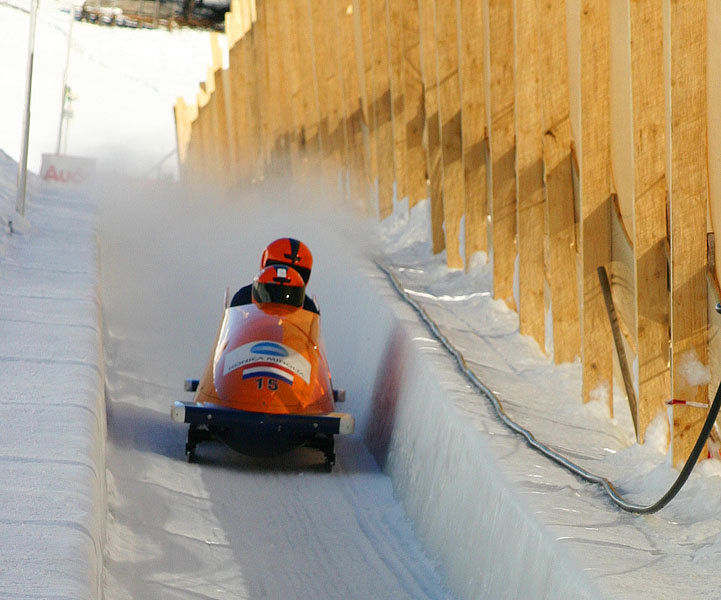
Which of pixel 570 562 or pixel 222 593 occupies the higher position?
pixel 570 562

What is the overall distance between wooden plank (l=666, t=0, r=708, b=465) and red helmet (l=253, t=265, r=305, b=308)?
2715mm

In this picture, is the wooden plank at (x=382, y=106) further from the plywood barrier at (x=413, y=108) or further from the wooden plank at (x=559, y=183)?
the wooden plank at (x=559, y=183)

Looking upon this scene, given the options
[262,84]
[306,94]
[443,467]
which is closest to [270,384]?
[443,467]

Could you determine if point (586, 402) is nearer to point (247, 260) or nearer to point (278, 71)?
point (247, 260)

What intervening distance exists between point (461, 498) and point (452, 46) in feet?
15.6

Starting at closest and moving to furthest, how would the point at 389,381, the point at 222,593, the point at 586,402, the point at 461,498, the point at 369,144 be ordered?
the point at 222,593 → the point at 461,498 → the point at 586,402 → the point at 389,381 → the point at 369,144

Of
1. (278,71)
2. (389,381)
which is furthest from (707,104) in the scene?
(278,71)

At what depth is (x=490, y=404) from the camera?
15.5 feet

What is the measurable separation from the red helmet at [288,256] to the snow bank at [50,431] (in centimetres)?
110

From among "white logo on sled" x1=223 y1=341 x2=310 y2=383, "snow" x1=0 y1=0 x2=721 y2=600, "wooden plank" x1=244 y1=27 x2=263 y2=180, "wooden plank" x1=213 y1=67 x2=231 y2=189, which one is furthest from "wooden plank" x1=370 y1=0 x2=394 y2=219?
"wooden plank" x1=213 y1=67 x2=231 y2=189

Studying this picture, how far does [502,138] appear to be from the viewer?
685 cm

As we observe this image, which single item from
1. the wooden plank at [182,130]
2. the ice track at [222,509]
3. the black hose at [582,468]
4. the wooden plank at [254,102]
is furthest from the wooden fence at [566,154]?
the wooden plank at [182,130]

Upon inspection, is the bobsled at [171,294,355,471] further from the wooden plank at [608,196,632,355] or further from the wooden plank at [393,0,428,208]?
the wooden plank at [393,0,428,208]

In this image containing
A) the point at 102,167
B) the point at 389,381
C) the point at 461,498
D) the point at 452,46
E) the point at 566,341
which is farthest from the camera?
the point at 102,167
